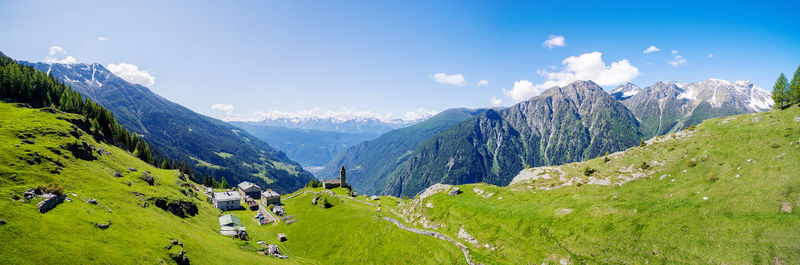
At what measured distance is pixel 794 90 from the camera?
192 ft

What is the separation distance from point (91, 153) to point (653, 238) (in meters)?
118

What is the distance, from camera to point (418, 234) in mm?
58875

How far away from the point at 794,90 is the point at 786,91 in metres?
2.91

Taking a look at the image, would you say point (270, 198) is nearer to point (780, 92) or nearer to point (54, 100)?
point (54, 100)

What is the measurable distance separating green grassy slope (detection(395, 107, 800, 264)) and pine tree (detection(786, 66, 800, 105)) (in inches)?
344

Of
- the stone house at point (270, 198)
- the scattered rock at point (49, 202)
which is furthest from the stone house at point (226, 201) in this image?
the scattered rock at point (49, 202)

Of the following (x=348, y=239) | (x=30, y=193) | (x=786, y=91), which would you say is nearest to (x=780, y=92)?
(x=786, y=91)

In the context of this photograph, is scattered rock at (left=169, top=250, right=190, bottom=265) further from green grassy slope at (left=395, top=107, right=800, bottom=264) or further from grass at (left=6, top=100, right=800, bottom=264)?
green grassy slope at (left=395, top=107, right=800, bottom=264)

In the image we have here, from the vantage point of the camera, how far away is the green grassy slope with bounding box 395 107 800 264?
32.4m

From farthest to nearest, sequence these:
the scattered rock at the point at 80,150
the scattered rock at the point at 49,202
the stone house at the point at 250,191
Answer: the stone house at the point at 250,191 → the scattered rock at the point at 80,150 → the scattered rock at the point at 49,202

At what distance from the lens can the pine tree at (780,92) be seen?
61562mm

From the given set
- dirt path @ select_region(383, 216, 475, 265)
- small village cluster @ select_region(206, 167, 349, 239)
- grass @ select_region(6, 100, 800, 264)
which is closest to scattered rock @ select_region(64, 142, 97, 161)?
grass @ select_region(6, 100, 800, 264)

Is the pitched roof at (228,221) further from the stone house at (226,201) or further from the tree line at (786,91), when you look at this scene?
the tree line at (786,91)

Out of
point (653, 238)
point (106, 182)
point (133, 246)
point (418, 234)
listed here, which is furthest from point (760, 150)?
point (106, 182)
